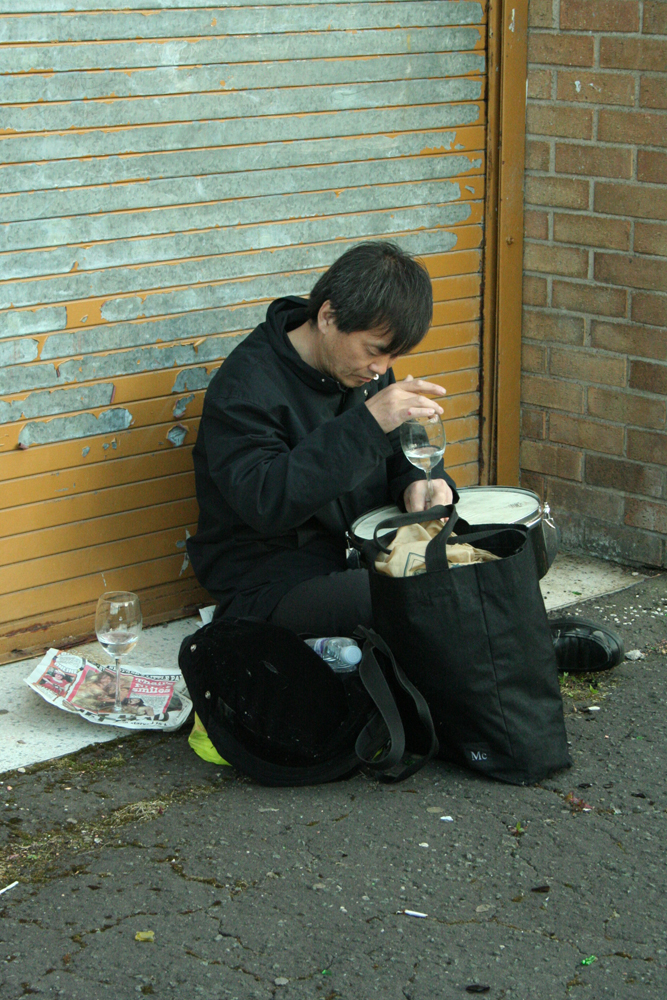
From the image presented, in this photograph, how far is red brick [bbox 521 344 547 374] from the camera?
4.85m

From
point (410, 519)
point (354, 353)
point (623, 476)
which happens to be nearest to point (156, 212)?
point (354, 353)

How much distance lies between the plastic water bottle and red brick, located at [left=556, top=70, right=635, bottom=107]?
236cm

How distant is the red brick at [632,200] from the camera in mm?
4344

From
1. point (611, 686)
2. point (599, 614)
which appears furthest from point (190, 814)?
point (599, 614)

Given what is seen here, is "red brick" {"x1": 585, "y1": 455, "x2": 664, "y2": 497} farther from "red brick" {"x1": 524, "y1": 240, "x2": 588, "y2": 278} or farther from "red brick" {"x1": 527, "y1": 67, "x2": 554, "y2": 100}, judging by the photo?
"red brick" {"x1": 527, "y1": 67, "x2": 554, "y2": 100}

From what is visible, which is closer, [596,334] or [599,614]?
[599,614]

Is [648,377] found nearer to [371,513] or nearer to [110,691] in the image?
[371,513]

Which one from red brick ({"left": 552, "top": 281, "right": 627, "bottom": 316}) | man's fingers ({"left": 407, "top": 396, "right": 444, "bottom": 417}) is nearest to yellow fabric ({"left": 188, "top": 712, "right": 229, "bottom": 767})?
man's fingers ({"left": 407, "top": 396, "right": 444, "bottom": 417})

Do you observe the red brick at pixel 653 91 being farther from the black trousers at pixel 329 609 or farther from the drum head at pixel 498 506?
the black trousers at pixel 329 609

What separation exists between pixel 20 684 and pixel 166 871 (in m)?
1.16

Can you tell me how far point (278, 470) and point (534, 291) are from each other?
1963 millimetres

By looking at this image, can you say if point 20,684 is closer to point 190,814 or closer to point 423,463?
point 190,814

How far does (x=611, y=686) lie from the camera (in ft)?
12.4

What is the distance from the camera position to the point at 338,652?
3342mm
